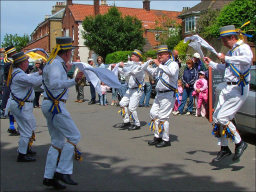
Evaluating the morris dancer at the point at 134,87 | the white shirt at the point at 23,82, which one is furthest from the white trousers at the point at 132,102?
the white shirt at the point at 23,82

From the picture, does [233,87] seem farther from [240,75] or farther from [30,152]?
[30,152]

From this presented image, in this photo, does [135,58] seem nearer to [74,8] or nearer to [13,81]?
[13,81]

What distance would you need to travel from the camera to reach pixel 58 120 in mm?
5102

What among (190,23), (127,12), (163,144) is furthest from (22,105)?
(127,12)

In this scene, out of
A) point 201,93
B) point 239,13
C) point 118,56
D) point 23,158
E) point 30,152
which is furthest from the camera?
point 118,56

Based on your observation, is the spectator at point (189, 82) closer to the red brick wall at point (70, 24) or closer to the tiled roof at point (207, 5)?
the tiled roof at point (207, 5)

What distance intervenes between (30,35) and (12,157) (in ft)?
239

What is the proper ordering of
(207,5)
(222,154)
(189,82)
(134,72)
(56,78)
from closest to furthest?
(56,78), (222,154), (134,72), (189,82), (207,5)

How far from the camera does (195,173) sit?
584 centimetres

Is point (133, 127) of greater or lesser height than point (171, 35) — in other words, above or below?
below

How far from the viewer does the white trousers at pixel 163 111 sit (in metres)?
7.59

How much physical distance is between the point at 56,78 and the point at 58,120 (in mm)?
621

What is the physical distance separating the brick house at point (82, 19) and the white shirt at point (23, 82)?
1610 inches

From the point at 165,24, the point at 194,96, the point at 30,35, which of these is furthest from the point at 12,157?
the point at 30,35
